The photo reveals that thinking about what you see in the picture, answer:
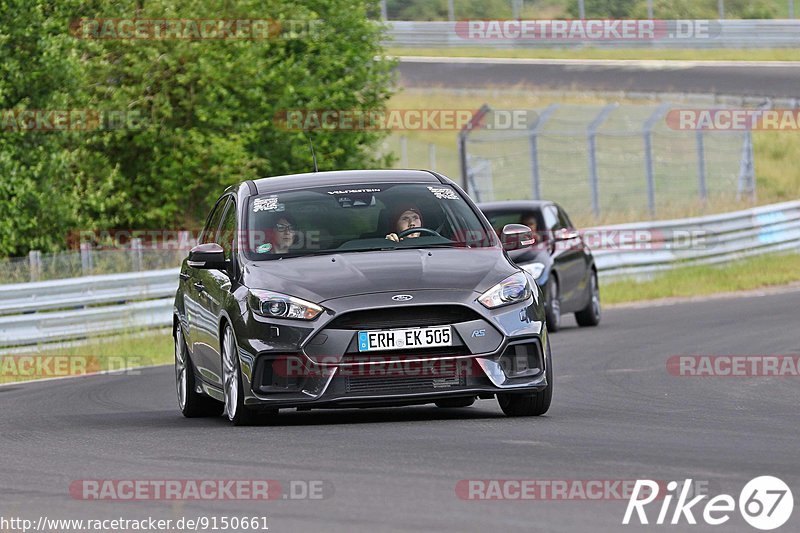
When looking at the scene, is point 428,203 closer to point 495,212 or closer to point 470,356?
point 470,356

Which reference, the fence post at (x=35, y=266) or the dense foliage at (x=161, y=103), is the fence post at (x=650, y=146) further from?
the fence post at (x=35, y=266)

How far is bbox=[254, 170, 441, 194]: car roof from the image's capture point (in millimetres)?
11758

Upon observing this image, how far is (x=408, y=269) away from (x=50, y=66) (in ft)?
64.3

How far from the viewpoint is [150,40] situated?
3397 centimetres

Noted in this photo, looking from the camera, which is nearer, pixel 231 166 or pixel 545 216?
pixel 545 216

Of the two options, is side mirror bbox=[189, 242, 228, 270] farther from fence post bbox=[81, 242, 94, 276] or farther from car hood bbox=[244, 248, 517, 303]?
fence post bbox=[81, 242, 94, 276]

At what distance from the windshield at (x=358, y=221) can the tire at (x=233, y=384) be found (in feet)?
1.90

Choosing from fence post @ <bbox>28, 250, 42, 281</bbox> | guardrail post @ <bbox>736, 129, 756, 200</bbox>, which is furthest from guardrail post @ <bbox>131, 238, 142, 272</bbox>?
guardrail post @ <bbox>736, 129, 756, 200</bbox>

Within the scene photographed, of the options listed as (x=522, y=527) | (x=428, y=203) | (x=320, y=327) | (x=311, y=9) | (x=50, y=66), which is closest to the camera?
(x=522, y=527)

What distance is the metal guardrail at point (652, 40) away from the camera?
5325 cm

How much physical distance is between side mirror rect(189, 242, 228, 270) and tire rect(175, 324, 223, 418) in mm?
1100

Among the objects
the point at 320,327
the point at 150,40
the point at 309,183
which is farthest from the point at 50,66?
the point at 320,327

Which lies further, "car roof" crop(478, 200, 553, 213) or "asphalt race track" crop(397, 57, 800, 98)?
"asphalt race track" crop(397, 57, 800, 98)

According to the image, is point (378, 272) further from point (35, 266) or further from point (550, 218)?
point (35, 266)
